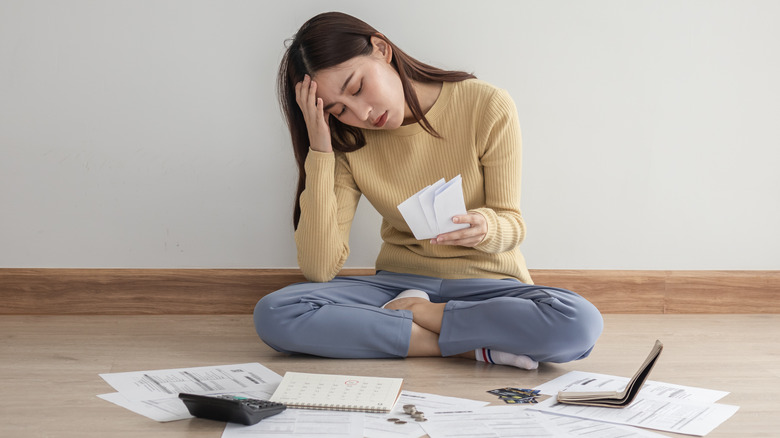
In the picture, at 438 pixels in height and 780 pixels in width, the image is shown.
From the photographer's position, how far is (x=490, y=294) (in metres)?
1.69

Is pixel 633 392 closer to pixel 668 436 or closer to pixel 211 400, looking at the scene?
pixel 668 436

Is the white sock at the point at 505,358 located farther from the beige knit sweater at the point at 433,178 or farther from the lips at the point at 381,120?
the lips at the point at 381,120

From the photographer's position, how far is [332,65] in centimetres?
156

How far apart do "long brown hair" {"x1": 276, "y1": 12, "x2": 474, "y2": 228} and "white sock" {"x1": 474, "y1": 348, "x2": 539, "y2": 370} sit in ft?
1.77

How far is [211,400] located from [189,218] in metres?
1.06

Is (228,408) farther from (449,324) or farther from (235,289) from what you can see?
(235,289)

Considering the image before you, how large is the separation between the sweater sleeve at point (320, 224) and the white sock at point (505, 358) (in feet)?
1.41

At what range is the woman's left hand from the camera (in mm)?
1511

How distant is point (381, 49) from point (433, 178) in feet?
1.13

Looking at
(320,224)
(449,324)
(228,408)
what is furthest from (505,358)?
(228,408)

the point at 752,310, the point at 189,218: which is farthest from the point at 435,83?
the point at 752,310

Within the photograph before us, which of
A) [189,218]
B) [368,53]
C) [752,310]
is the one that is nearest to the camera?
[368,53]

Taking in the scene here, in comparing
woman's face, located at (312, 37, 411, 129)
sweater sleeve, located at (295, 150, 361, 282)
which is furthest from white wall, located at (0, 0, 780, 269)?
woman's face, located at (312, 37, 411, 129)

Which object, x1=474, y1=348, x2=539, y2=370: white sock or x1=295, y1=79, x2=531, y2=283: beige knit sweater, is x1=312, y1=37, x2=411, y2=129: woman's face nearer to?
x1=295, y1=79, x2=531, y2=283: beige knit sweater
